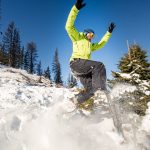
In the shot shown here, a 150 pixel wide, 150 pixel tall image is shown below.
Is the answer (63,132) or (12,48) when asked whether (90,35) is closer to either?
(63,132)

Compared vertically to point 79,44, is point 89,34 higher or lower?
higher

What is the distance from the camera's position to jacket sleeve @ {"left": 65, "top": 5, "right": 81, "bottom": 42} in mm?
7750

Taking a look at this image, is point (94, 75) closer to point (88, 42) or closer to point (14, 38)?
point (88, 42)

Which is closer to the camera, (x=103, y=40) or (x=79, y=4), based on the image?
(x=79, y=4)

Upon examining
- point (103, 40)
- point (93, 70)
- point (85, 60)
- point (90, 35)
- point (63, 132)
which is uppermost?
point (103, 40)

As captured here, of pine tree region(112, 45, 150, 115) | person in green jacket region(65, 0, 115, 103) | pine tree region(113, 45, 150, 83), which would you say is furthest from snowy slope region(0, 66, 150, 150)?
pine tree region(113, 45, 150, 83)

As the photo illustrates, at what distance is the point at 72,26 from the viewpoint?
319 inches

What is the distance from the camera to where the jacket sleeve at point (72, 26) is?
7750 millimetres

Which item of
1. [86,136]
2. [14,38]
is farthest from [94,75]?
[14,38]

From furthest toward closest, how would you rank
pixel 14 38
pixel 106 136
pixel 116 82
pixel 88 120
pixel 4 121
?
pixel 14 38 < pixel 116 82 < pixel 88 120 < pixel 4 121 < pixel 106 136

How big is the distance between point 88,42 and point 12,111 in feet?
13.4

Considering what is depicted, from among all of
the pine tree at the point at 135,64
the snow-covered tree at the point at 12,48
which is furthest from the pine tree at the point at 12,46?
the pine tree at the point at 135,64

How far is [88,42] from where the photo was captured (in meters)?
8.45

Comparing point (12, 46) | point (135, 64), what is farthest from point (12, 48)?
point (135, 64)
